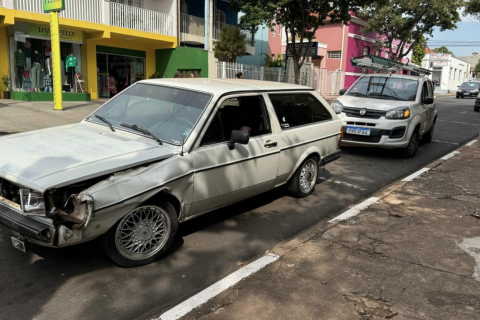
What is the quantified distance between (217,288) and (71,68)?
1677 cm

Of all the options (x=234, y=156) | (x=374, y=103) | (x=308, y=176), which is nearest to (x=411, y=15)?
(x=374, y=103)

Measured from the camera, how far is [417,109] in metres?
8.83

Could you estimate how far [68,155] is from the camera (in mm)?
3486

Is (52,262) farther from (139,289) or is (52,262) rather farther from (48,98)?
(48,98)

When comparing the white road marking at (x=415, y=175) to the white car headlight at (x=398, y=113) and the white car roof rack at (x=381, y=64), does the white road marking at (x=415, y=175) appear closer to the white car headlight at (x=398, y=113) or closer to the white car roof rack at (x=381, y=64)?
the white car headlight at (x=398, y=113)

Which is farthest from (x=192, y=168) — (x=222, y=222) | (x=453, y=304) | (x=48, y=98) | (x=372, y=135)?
(x=48, y=98)

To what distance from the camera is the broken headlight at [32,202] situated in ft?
10.2

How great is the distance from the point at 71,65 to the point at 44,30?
169 cm

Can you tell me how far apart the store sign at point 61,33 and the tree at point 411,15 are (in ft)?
64.5

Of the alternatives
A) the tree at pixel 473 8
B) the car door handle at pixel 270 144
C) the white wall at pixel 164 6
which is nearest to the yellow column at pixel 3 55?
the white wall at pixel 164 6

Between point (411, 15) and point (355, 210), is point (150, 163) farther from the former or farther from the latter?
point (411, 15)

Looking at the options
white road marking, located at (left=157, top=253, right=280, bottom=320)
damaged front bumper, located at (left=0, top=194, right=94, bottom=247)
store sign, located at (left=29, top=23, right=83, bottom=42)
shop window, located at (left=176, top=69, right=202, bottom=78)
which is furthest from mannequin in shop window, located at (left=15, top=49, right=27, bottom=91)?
white road marking, located at (left=157, top=253, right=280, bottom=320)

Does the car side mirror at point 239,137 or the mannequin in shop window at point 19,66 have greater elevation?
the mannequin in shop window at point 19,66

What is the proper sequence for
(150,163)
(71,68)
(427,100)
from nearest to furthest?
(150,163) → (427,100) → (71,68)
